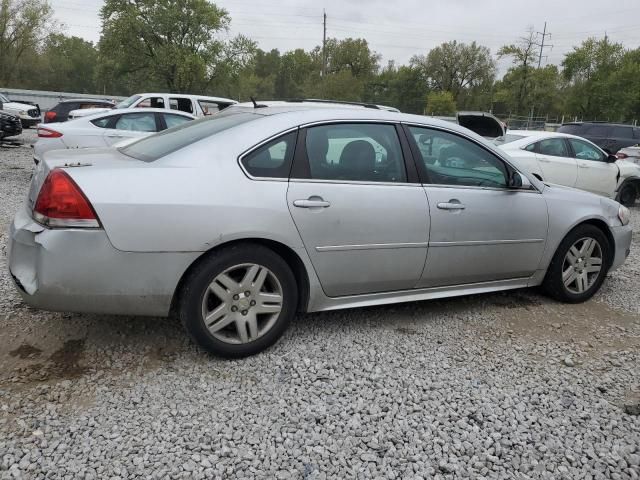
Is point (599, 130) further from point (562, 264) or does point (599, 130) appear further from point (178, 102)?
point (562, 264)

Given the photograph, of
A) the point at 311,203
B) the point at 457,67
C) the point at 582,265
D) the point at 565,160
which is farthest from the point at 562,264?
the point at 457,67

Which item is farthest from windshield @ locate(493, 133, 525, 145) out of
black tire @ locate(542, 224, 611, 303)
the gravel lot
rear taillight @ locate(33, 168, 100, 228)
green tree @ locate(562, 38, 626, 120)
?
green tree @ locate(562, 38, 626, 120)

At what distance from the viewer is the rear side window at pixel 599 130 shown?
15.2 metres

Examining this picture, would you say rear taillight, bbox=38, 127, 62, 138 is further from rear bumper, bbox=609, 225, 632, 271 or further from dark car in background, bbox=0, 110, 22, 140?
rear bumper, bbox=609, 225, 632, 271

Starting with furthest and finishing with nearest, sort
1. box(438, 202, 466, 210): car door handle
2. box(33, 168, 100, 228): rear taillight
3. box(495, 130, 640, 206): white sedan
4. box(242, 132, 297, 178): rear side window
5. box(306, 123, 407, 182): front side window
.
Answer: box(495, 130, 640, 206): white sedan → box(438, 202, 466, 210): car door handle → box(306, 123, 407, 182): front side window → box(242, 132, 297, 178): rear side window → box(33, 168, 100, 228): rear taillight

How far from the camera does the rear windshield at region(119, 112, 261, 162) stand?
3076 millimetres

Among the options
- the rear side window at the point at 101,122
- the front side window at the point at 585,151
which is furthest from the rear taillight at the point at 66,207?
the front side window at the point at 585,151

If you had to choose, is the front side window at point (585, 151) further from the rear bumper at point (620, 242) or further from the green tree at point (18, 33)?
the green tree at point (18, 33)

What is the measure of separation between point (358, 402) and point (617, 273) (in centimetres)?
401

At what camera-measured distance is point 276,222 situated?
9.61 ft

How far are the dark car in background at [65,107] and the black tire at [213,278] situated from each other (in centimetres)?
1576

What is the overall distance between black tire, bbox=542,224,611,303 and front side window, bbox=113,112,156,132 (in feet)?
25.9

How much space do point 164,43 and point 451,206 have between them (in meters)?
40.9

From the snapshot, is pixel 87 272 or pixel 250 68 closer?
pixel 87 272
